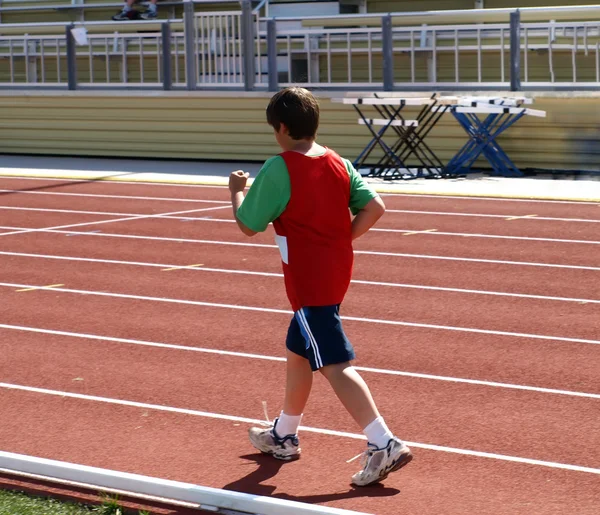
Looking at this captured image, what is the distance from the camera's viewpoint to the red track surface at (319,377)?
5.14m

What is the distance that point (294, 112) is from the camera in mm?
4910

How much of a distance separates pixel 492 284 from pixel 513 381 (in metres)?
2.97

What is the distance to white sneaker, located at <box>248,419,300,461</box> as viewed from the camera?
209 inches

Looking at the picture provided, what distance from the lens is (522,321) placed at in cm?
Answer: 819

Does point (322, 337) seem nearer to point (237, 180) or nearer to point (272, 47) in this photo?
point (237, 180)

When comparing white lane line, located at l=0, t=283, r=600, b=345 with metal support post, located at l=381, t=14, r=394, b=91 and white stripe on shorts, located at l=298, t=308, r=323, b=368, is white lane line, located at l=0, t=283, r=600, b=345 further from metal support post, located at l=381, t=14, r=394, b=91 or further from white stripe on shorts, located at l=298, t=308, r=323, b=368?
metal support post, located at l=381, t=14, r=394, b=91

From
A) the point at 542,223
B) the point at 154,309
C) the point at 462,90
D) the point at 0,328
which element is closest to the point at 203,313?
the point at 154,309

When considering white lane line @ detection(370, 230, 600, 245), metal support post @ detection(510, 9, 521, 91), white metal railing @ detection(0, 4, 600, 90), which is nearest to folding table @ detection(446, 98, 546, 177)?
metal support post @ detection(510, 9, 521, 91)

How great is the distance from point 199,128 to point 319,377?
13552 mm

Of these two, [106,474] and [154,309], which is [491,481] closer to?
[106,474]

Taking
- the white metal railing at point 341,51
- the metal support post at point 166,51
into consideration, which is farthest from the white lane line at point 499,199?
the metal support post at point 166,51

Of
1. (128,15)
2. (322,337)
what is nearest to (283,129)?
(322,337)

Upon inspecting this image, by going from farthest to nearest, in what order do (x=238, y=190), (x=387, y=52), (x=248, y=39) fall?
(x=248, y=39), (x=387, y=52), (x=238, y=190)

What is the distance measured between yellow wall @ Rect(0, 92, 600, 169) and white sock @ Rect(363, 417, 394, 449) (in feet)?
40.0
